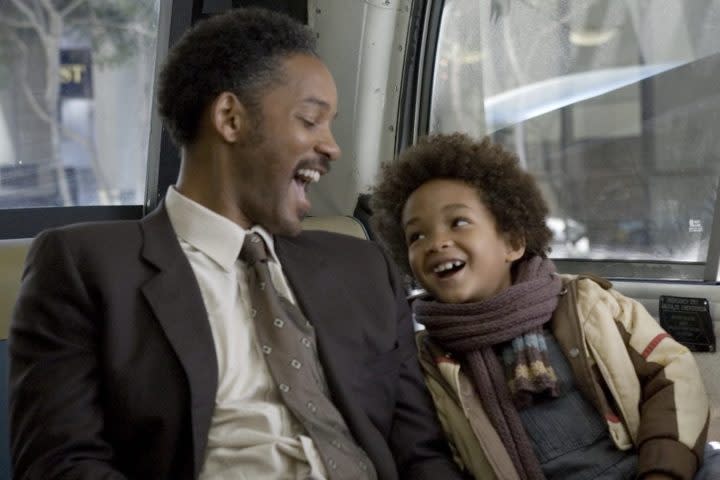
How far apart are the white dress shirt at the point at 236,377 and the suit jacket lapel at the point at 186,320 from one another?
1.6 inches

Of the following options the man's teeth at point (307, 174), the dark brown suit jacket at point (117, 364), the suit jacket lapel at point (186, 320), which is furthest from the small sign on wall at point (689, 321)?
the suit jacket lapel at point (186, 320)

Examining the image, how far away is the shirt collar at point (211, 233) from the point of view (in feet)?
6.30

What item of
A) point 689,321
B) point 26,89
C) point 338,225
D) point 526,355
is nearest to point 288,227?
point 526,355

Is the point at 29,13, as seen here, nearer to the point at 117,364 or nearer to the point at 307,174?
the point at 307,174

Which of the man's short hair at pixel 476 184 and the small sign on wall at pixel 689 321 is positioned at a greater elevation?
the man's short hair at pixel 476 184

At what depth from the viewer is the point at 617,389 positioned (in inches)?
79.0

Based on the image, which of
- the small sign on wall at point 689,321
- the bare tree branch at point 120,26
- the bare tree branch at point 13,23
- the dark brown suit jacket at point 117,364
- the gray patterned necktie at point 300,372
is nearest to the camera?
the dark brown suit jacket at point 117,364

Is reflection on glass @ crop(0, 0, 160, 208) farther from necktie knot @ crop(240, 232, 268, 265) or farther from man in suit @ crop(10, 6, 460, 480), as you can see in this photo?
necktie knot @ crop(240, 232, 268, 265)

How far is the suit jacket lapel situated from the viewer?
68.2 inches

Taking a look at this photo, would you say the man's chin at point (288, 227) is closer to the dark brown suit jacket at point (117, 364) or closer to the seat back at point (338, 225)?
the dark brown suit jacket at point (117, 364)

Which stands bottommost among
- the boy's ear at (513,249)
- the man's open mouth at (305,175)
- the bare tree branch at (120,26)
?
the boy's ear at (513,249)

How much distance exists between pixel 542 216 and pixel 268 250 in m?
0.75

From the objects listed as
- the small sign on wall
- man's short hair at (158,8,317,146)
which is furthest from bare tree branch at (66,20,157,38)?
the small sign on wall

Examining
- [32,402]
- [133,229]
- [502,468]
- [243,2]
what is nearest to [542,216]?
[502,468]
